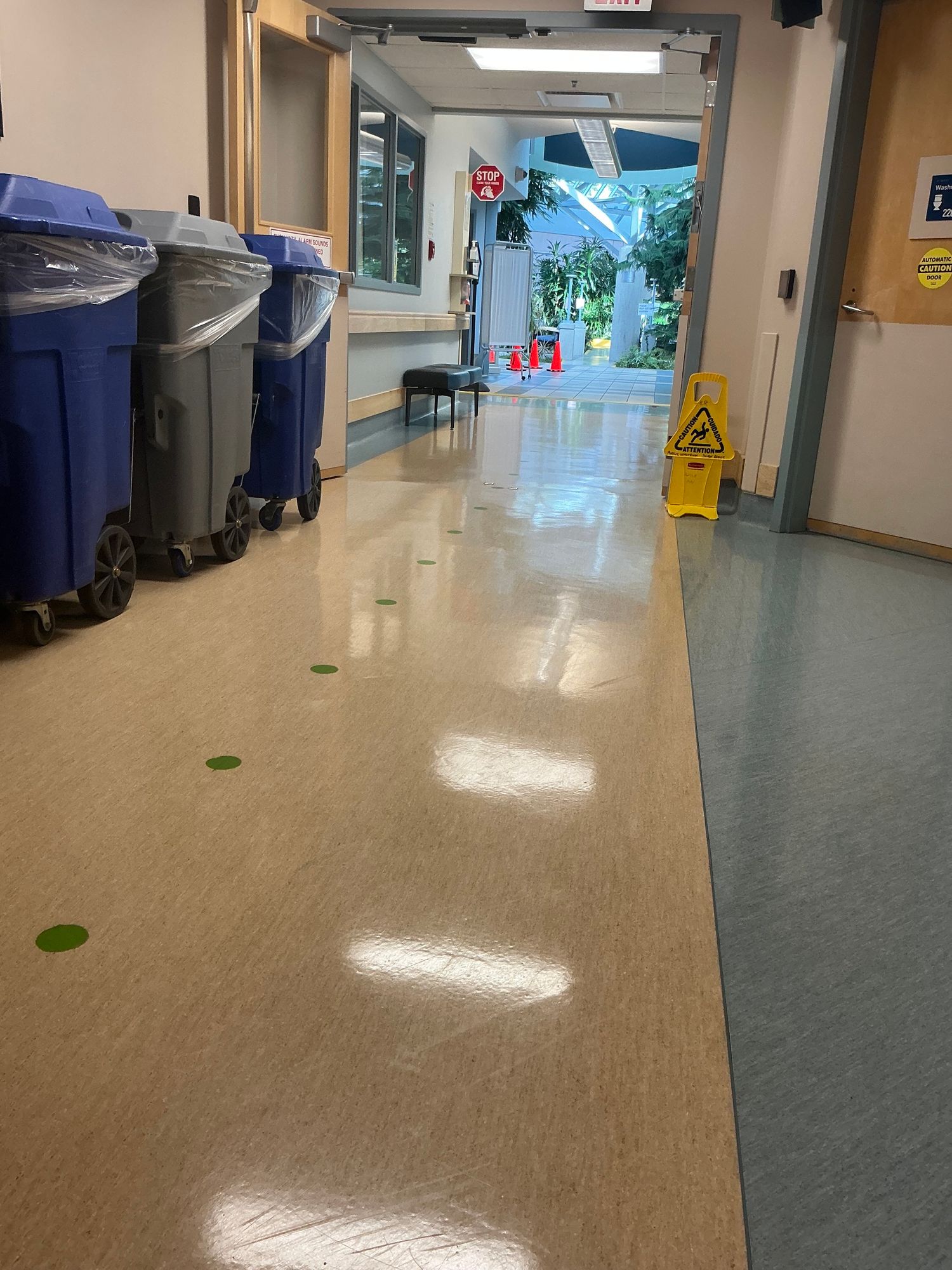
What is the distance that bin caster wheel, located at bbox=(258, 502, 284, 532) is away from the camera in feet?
14.1

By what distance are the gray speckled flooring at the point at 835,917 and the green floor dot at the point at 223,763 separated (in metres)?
0.98

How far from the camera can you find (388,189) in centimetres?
824

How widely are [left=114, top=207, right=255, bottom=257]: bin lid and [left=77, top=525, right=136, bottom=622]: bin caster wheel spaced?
862 millimetres

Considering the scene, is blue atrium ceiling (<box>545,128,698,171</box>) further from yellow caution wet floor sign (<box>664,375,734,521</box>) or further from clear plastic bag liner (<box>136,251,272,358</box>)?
clear plastic bag liner (<box>136,251,272,358</box>)

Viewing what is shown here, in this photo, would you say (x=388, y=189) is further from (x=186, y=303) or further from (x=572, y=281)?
(x=572, y=281)

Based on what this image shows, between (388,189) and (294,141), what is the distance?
10.5ft

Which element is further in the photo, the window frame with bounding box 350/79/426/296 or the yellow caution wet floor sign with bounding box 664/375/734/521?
the window frame with bounding box 350/79/426/296

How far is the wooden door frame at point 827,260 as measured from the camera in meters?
4.23

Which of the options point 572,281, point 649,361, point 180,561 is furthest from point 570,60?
point 572,281

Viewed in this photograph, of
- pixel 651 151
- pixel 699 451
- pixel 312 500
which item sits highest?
pixel 651 151

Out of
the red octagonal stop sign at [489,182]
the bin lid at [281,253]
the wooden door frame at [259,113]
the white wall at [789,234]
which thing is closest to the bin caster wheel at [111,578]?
the bin lid at [281,253]

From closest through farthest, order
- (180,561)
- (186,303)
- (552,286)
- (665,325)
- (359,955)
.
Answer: (359,955), (186,303), (180,561), (665,325), (552,286)

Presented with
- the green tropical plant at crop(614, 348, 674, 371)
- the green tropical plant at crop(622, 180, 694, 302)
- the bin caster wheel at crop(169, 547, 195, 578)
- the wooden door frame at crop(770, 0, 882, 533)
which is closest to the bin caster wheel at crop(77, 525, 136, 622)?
the bin caster wheel at crop(169, 547, 195, 578)

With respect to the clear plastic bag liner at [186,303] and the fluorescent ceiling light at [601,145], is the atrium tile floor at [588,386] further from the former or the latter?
the clear plastic bag liner at [186,303]
